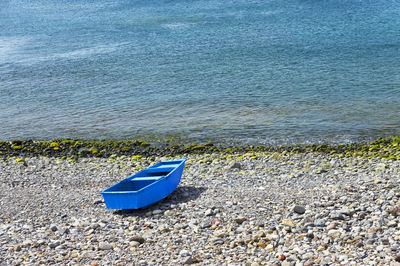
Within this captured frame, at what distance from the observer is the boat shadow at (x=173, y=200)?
13391 mm

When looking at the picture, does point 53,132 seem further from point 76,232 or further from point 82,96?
point 76,232

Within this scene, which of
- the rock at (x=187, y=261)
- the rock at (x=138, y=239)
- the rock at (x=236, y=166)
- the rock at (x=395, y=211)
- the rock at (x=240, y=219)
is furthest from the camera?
the rock at (x=236, y=166)

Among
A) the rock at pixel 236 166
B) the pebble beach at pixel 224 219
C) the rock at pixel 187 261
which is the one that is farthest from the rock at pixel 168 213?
the rock at pixel 236 166

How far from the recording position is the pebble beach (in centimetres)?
1000

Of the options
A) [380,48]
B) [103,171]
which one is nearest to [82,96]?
[103,171]

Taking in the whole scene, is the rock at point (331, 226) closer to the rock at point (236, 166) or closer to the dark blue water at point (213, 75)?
the rock at point (236, 166)

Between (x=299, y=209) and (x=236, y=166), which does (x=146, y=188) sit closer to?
(x=299, y=209)

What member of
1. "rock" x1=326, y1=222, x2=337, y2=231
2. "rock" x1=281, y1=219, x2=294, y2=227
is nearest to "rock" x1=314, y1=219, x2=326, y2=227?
"rock" x1=326, y1=222, x2=337, y2=231

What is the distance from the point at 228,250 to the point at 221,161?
8.43 metres

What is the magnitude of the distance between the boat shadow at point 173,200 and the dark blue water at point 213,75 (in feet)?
23.8

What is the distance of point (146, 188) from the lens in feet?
43.6

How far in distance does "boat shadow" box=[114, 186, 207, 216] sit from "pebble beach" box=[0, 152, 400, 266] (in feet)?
0.12

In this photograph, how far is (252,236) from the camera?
424 inches

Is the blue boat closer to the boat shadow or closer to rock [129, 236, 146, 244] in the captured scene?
the boat shadow
